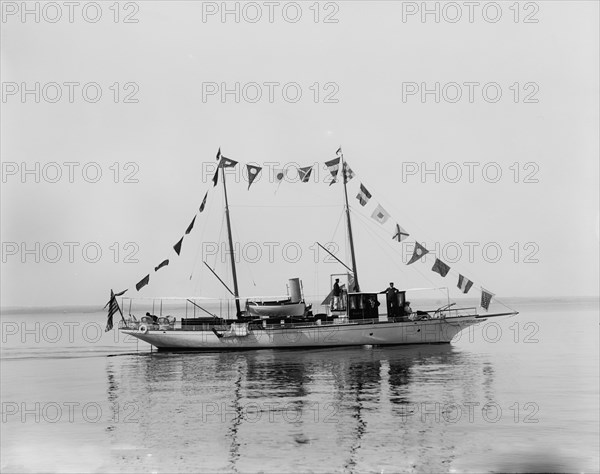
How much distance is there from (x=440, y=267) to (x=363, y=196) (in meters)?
8.47

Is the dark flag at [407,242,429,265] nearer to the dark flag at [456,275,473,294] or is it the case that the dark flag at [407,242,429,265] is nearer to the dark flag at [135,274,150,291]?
the dark flag at [456,275,473,294]

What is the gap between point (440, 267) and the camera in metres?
57.5

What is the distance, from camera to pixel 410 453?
76.2 feet

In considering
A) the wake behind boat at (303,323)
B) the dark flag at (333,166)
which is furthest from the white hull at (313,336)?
→ the dark flag at (333,166)

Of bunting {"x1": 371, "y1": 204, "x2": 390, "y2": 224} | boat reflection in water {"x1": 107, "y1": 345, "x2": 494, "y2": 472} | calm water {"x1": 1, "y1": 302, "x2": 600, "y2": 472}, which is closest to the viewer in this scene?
calm water {"x1": 1, "y1": 302, "x2": 600, "y2": 472}

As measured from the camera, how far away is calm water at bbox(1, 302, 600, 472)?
22.7 m

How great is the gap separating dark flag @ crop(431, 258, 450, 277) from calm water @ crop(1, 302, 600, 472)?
656 cm

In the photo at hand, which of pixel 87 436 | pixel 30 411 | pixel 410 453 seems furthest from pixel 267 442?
pixel 30 411

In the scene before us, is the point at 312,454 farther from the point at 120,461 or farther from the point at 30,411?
the point at 30,411

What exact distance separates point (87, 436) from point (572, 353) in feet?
169

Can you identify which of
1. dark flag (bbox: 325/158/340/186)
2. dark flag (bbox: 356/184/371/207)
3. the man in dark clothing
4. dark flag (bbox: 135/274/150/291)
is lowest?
the man in dark clothing

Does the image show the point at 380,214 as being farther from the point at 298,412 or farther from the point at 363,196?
the point at 298,412

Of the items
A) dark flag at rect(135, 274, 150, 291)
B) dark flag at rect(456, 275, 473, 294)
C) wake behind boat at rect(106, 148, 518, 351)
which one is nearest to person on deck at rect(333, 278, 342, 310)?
wake behind boat at rect(106, 148, 518, 351)

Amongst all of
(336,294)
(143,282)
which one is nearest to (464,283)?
(336,294)
